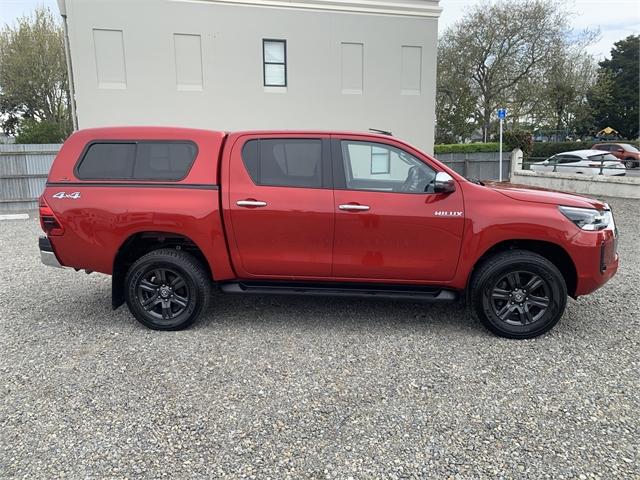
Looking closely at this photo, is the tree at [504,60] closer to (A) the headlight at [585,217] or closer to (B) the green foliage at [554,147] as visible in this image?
(B) the green foliage at [554,147]

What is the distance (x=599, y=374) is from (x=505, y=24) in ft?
98.7

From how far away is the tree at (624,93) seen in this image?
133 feet

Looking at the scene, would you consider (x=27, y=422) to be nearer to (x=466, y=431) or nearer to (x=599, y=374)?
(x=466, y=431)

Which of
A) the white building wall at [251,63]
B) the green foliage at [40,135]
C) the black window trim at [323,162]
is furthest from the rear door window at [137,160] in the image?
the green foliage at [40,135]

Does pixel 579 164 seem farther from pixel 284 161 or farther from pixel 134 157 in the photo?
pixel 134 157

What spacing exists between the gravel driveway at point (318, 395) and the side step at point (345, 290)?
364mm

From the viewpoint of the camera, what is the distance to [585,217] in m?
3.99

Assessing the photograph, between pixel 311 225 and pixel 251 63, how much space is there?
12788 mm

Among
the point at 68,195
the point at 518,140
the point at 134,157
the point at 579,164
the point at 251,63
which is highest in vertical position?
the point at 251,63

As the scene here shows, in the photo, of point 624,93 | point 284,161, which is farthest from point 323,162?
point 624,93

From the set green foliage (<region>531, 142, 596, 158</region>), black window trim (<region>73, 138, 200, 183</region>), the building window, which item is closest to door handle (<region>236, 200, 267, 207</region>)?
black window trim (<region>73, 138, 200, 183</region>)

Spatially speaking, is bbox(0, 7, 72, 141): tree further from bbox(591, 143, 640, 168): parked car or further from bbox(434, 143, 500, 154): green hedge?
bbox(591, 143, 640, 168): parked car

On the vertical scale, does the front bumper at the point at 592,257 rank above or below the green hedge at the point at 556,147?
below

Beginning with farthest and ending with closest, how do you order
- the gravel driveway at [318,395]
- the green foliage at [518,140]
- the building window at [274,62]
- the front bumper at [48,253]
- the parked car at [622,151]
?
the parked car at [622,151]
the green foliage at [518,140]
the building window at [274,62]
the front bumper at [48,253]
the gravel driveway at [318,395]
